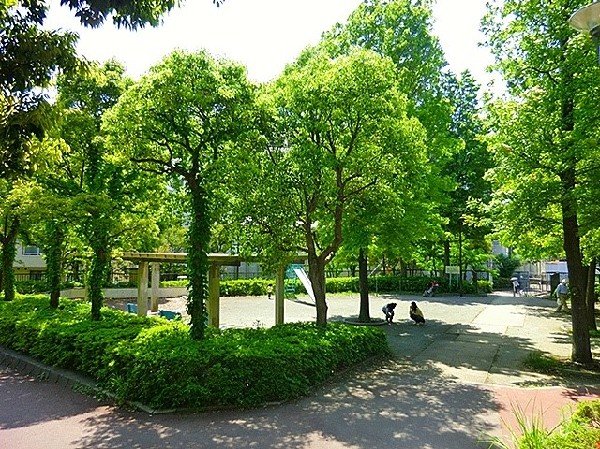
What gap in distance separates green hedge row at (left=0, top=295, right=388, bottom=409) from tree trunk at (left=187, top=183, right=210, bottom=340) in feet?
1.43

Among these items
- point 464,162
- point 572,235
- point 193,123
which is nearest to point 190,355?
point 193,123

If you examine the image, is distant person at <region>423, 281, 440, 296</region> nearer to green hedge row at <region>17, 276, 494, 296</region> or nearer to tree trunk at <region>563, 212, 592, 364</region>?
green hedge row at <region>17, 276, 494, 296</region>

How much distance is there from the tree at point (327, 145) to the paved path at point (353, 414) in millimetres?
3108

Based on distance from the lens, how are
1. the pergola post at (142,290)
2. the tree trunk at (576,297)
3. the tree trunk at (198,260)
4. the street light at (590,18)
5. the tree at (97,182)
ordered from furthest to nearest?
the pergola post at (142,290) → the tree at (97,182) → the tree trunk at (576,297) → the tree trunk at (198,260) → the street light at (590,18)

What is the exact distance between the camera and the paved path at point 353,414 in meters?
5.87

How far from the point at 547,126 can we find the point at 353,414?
728 cm

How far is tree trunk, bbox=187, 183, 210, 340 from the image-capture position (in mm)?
8844

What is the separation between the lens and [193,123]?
882 cm

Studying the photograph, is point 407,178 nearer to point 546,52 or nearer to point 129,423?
point 546,52

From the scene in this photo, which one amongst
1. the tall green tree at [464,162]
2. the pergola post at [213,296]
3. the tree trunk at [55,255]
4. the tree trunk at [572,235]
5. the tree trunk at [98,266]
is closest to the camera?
the tree trunk at [572,235]

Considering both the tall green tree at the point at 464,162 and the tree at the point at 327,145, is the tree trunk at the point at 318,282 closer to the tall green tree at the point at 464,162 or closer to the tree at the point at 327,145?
the tree at the point at 327,145

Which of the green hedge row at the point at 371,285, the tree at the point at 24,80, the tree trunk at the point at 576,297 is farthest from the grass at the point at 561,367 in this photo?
the green hedge row at the point at 371,285

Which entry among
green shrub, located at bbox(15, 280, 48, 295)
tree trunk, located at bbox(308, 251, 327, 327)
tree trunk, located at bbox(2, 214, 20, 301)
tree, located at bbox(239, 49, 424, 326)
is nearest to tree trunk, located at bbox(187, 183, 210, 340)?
tree, located at bbox(239, 49, 424, 326)

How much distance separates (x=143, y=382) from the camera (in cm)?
709
